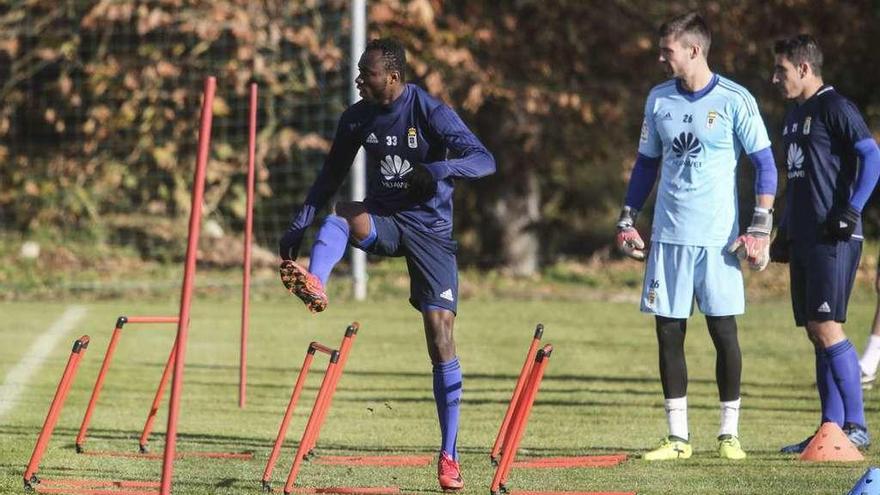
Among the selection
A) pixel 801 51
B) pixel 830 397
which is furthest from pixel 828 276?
pixel 801 51

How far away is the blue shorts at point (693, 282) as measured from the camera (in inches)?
312

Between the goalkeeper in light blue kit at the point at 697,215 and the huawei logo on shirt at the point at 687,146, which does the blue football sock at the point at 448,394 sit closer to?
the goalkeeper in light blue kit at the point at 697,215

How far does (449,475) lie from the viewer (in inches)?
268

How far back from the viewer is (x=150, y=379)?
11539 millimetres

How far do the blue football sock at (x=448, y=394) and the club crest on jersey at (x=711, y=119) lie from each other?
1702 mm

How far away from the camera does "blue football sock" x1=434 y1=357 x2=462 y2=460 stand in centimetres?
705

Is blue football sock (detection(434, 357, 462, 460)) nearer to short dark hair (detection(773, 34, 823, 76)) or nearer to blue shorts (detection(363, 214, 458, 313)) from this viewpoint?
blue shorts (detection(363, 214, 458, 313))

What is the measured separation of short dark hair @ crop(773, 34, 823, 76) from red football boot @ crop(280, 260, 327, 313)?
9.49 feet

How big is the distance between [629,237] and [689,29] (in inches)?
40.8

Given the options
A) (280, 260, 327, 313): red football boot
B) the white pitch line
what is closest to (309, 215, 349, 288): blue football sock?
(280, 260, 327, 313): red football boot

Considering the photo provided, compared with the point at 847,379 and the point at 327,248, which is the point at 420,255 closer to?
the point at 327,248

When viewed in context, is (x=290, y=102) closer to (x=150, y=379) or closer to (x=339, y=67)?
(x=339, y=67)

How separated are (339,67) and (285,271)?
42.3ft

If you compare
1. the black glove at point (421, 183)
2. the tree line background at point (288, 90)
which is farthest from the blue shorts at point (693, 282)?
the tree line background at point (288, 90)
